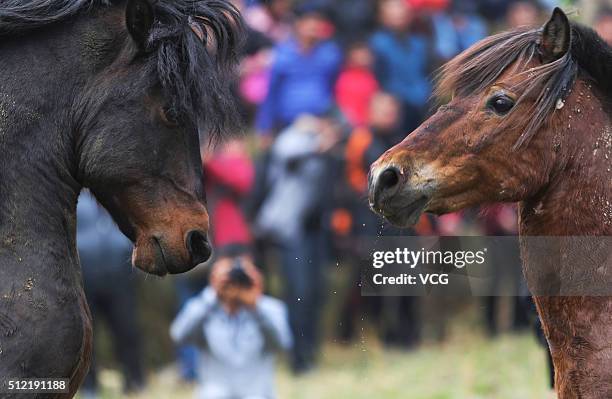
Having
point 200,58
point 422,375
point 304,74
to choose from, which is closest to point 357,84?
point 304,74

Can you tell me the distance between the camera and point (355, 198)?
10.8 metres

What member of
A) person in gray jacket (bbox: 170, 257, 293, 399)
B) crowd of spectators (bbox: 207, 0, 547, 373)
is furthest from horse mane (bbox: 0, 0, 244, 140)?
crowd of spectators (bbox: 207, 0, 547, 373)

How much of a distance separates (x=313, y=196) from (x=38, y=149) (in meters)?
6.19

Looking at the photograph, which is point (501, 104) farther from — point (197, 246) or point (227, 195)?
point (227, 195)

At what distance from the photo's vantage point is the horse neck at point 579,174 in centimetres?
470

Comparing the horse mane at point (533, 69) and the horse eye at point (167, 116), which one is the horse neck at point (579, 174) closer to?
the horse mane at point (533, 69)

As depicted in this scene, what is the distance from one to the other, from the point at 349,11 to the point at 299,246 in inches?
94.9

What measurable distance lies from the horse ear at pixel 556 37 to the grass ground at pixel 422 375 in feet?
15.4

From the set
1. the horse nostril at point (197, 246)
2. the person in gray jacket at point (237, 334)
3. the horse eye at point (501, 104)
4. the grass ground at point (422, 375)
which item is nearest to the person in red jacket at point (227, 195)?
the person in gray jacket at point (237, 334)

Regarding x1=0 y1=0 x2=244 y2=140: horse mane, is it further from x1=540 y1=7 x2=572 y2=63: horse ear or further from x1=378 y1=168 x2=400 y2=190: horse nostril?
x1=540 y1=7 x2=572 y2=63: horse ear

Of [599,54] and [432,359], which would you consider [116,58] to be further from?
[432,359]

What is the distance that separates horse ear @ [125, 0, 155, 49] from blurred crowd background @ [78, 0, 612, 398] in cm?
508

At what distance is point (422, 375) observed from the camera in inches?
394

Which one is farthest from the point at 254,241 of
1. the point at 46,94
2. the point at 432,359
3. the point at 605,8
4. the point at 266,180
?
the point at 46,94
